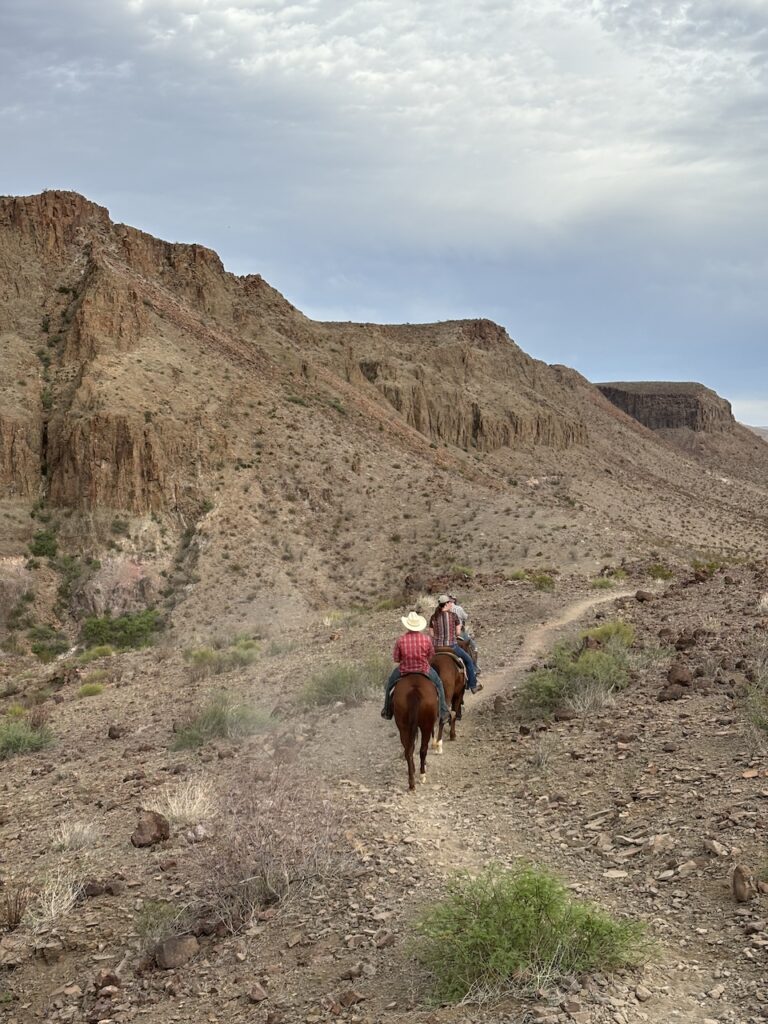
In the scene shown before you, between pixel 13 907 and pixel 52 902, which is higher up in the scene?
pixel 52 902

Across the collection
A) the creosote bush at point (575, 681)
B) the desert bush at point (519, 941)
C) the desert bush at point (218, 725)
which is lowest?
the desert bush at point (218, 725)

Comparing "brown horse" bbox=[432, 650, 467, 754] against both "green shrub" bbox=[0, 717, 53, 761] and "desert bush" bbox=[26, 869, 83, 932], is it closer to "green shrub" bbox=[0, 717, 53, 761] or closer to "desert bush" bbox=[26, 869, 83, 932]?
"desert bush" bbox=[26, 869, 83, 932]

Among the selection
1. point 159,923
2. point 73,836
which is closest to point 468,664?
point 73,836

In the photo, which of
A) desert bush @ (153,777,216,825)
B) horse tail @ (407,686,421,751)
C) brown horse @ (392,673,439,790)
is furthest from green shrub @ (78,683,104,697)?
horse tail @ (407,686,421,751)

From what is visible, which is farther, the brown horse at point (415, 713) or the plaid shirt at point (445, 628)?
the plaid shirt at point (445, 628)

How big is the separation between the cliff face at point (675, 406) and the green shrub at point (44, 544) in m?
134

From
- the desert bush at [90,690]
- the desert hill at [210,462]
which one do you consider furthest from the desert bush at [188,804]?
the desert hill at [210,462]

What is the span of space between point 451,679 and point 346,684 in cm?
309

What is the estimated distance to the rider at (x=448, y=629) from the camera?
11.2 m

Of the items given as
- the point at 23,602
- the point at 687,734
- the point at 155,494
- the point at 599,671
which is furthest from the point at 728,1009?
the point at 155,494

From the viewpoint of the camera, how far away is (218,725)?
1191cm

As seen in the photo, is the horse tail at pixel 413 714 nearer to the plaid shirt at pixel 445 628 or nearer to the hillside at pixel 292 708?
the hillside at pixel 292 708

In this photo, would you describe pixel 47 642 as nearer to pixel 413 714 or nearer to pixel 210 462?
pixel 210 462

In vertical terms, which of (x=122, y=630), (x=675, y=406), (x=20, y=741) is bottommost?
(x=122, y=630)
